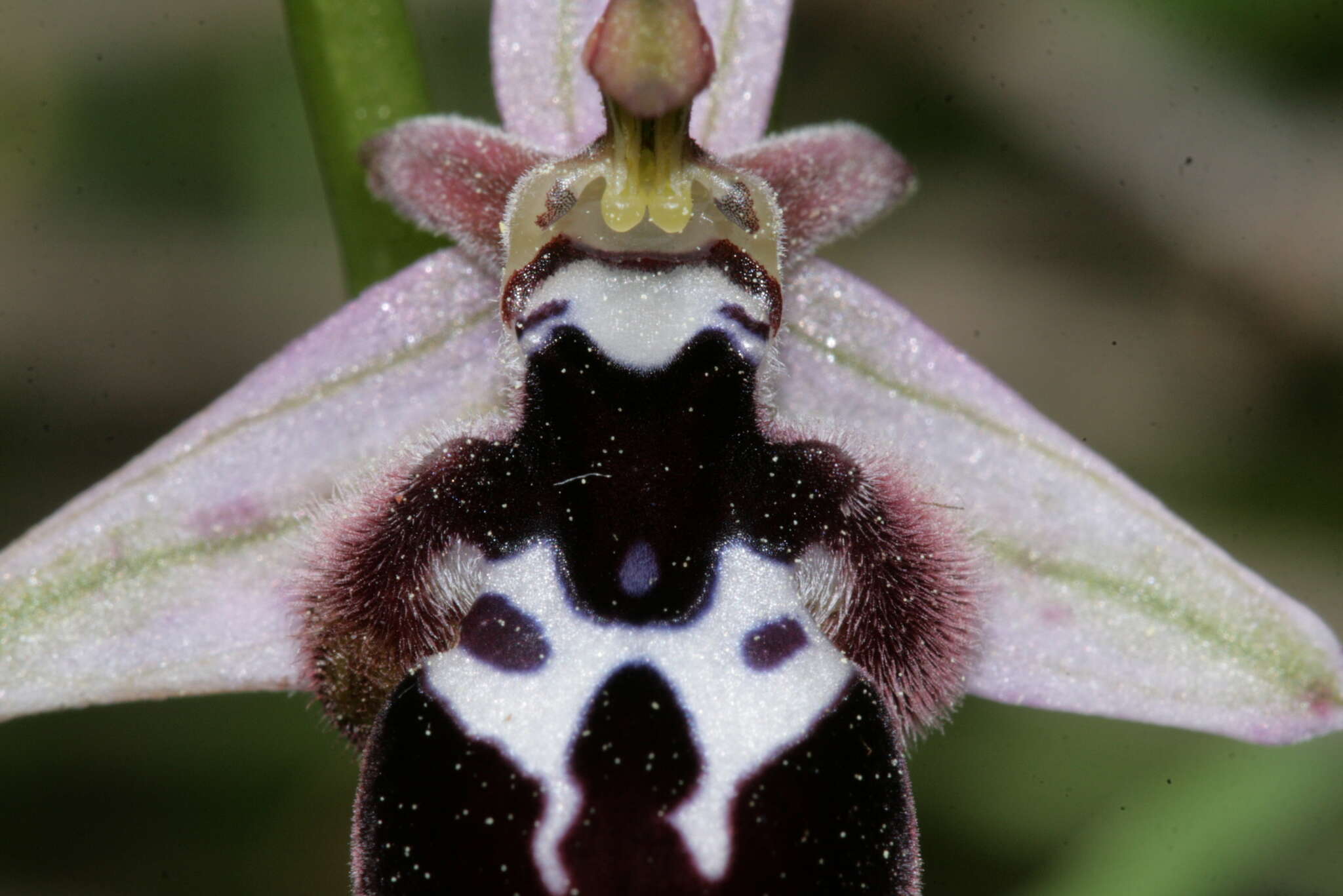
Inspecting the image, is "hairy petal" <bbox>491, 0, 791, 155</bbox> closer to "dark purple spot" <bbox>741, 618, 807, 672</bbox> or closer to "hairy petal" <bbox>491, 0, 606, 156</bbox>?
"hairy petal" <bbox>491, 0, 606, 156</bbox>

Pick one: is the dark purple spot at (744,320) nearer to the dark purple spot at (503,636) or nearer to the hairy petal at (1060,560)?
the hairy petal at (1060,560)

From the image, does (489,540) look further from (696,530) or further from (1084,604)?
(1084,604)

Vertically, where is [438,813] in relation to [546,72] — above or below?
below

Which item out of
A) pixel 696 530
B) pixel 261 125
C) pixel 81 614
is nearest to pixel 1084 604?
pixel 696 530

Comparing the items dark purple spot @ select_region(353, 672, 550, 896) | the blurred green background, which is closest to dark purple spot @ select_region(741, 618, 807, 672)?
dark purple spot @ select_region(353, 672, 550, 896)

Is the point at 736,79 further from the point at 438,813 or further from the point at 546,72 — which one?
the point at 438,813

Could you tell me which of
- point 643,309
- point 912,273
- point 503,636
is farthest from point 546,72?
point 912,273

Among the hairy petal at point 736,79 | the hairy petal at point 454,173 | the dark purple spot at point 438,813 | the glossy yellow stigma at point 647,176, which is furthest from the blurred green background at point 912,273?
the dark purple spot at point 438,813
